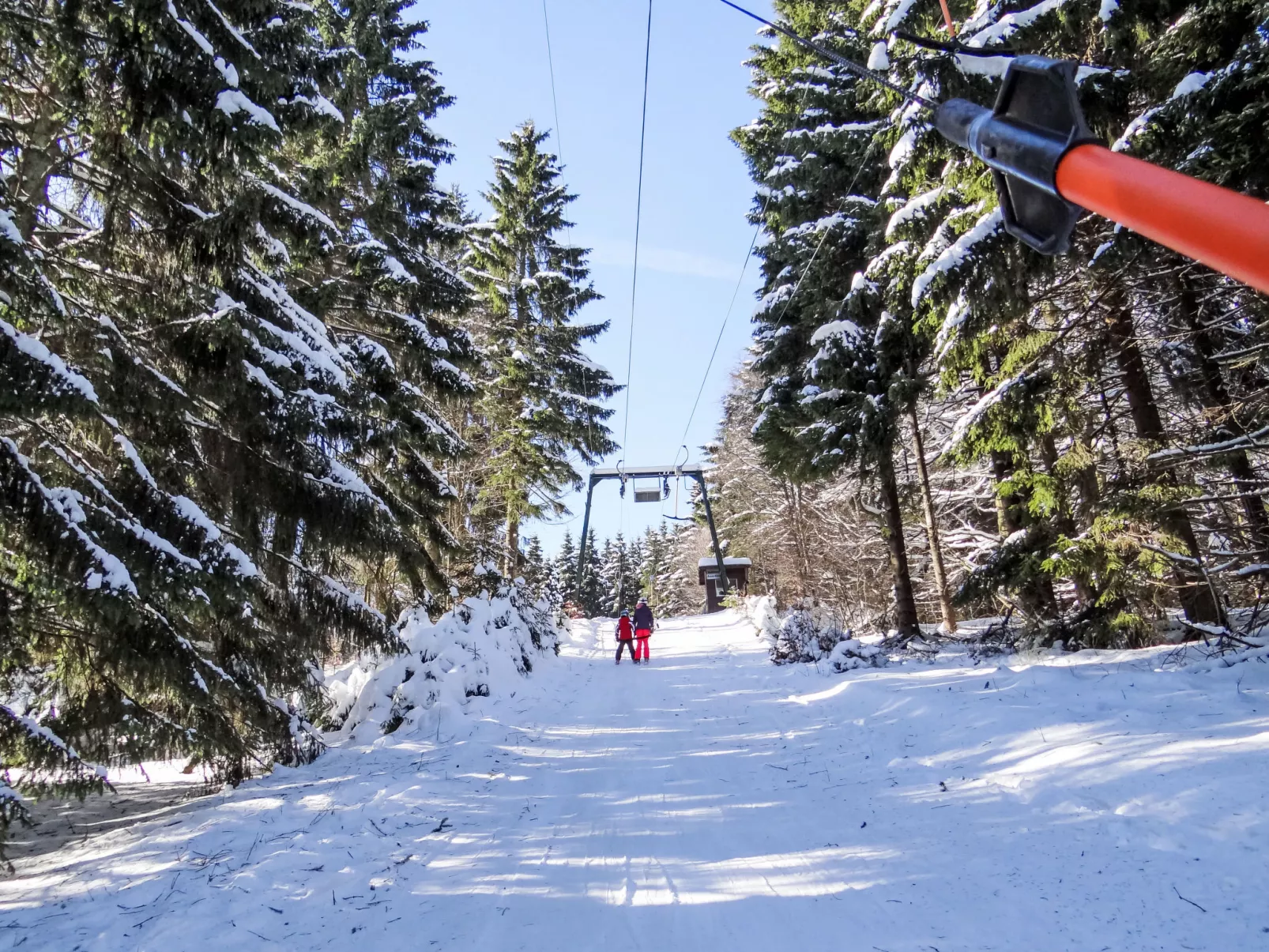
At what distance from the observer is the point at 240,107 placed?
586 centimetres

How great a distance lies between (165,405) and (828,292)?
12.4 metres

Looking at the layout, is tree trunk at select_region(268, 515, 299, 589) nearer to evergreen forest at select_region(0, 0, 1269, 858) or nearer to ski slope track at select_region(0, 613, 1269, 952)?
evergreen forest at select_region(0, 0, 1269, 858)

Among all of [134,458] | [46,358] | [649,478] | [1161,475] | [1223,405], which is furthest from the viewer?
[649,478]

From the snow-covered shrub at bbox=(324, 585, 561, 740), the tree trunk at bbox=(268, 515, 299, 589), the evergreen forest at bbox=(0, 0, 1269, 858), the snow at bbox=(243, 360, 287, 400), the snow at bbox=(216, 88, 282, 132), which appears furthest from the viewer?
the snow-covered shrub at bbox=(324, 585, 561, 740)

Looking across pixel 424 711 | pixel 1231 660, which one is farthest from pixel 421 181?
pixel 1231 660

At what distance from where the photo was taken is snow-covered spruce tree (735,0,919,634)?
491 inches

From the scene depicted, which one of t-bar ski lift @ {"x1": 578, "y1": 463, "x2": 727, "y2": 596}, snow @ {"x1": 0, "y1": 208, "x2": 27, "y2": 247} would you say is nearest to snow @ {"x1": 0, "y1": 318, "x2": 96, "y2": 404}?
snow @ {"x1": 0, "y1": 208, "x2": 27, "y2": 247}

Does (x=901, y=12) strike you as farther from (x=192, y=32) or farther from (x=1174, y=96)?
(x=192, y=32)

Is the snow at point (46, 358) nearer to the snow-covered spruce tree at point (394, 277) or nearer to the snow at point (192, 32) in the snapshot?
the snow at point (192, 32)

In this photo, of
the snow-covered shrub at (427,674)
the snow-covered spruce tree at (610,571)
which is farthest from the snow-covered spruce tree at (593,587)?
the snow-covered shrub at (427,674)

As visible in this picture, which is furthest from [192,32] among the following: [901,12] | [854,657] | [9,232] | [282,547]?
[854,657]

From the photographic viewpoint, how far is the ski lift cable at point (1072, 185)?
1.04 metres

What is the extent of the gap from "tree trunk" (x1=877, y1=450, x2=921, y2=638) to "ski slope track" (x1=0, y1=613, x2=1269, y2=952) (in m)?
4.91

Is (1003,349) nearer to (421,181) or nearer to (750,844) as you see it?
(750,844)
